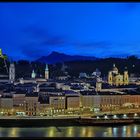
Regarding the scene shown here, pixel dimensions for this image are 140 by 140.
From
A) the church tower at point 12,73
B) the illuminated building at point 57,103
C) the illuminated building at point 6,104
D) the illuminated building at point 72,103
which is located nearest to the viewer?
the illuminated building at point 6,104

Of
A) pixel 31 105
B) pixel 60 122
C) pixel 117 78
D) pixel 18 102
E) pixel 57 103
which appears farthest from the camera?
pixel 117 78

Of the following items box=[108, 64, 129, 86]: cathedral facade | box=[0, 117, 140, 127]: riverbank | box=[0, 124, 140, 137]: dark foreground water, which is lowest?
box=[0, 124, 140, 137]: dark foreground water

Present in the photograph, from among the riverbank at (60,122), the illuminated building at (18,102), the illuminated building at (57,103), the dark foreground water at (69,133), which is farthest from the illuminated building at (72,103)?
the dark foreground water at (69,133)

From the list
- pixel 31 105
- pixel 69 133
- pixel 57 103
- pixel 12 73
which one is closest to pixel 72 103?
pixel 57 103

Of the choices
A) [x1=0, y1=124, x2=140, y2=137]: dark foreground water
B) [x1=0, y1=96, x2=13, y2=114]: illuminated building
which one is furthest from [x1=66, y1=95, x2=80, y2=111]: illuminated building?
[x1=0, y1=124, x2=140, y2=137]: dark foreground water

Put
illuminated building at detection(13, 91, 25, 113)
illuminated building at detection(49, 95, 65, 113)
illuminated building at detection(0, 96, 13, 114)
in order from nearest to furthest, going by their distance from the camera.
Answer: illuminated building at detection(0, 96, 13, 114) → illuminated building at detection(13, 91, 25, 113) → illuminated building at detection(49, 95, 65, 113)

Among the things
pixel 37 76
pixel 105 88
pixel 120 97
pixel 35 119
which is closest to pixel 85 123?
pixel 35 119

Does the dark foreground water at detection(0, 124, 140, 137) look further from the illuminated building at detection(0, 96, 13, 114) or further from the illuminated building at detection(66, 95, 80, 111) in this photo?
the illuminated building at detection(66, 95, 80, 111)

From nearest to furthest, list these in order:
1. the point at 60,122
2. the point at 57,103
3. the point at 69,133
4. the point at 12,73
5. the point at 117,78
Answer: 1. the point at 69,133
2. the point at 60,122
3. the point at 57,103
4. the point at 117,78
5. the point at 12,73

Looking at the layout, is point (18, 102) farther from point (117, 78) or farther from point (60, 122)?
point (117, 78)

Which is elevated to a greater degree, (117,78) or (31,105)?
(117,78)

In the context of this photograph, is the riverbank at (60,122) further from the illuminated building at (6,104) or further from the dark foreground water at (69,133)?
the dark foreground water at (69,133)

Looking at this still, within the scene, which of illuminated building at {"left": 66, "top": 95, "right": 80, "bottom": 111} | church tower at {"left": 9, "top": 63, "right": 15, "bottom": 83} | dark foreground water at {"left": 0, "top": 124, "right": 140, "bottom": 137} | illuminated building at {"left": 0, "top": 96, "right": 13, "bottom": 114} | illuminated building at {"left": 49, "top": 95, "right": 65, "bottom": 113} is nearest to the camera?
dark foreground water at {"left": 0, "top": 124, "right": 140, "bottom": 137}

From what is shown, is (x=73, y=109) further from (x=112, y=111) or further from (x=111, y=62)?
(x=111, y=62)
